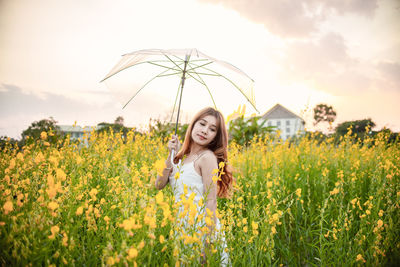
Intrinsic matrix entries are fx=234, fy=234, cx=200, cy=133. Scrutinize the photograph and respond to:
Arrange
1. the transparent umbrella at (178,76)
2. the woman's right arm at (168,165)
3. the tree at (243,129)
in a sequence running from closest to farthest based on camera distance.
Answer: the woman's right arm at (168,165)
the transparent umbrella at (178,76)
the tree at (243,129)

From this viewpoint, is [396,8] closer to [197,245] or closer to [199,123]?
[199,123]

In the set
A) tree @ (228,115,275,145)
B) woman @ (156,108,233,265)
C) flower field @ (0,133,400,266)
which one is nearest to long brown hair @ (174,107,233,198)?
woman @ (156,108,233,265)

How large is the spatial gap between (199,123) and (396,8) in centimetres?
440

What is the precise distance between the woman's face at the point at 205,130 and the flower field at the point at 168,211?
0.66 meters

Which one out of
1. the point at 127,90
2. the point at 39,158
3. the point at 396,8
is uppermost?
the point at 396,8

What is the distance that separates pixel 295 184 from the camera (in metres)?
3.33

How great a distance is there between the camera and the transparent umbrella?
271cm

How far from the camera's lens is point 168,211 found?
3.30ft

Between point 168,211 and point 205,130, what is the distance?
59.9 inches

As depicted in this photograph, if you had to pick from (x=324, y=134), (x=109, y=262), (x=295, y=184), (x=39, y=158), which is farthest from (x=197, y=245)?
(x=324, y=134)

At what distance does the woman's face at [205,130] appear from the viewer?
247 centimetres

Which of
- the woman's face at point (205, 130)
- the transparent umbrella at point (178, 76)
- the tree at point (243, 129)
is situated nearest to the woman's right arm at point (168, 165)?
the woman's face at point (205, 130)

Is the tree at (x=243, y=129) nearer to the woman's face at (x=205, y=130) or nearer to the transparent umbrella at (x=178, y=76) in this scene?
the transparent umbrella at (x=178, y=76)

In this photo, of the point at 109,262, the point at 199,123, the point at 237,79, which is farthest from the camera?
the point at 237,79
